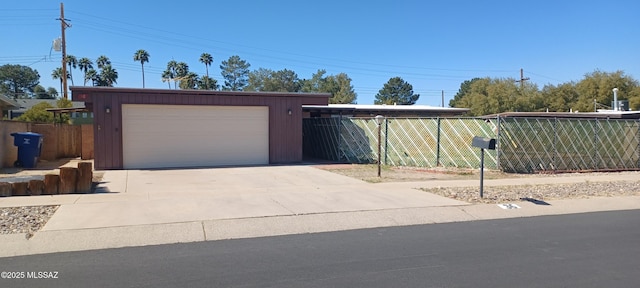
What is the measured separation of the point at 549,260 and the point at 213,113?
14663 millimetres

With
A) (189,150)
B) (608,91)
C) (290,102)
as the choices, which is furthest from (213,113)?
(608,91)

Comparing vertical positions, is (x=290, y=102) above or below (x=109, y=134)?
above

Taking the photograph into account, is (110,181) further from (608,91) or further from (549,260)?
(608,91)

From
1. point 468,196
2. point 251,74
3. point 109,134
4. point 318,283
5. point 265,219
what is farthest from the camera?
point 251,74

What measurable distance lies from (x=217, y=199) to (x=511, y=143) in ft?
34.5

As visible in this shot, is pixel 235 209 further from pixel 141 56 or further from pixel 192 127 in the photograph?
pixel 141 56

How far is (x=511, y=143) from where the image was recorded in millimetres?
15656

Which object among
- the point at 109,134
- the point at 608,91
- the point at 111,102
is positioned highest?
the point at 608,91

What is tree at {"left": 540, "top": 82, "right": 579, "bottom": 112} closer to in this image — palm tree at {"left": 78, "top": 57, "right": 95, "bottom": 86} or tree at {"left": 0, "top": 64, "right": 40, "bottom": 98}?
palm tree at {"left": 78, "top": 57, "right": 95, "bottom": 86}

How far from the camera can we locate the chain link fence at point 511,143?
1574 centimetres

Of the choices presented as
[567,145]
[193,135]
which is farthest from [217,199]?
[567,145]

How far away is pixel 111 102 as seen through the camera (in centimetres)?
1661

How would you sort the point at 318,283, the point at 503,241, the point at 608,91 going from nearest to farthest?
the point at 318,283, the point at 503,241, the point at 608,91

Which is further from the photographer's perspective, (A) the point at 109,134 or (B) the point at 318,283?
(A) the point at 109,134
